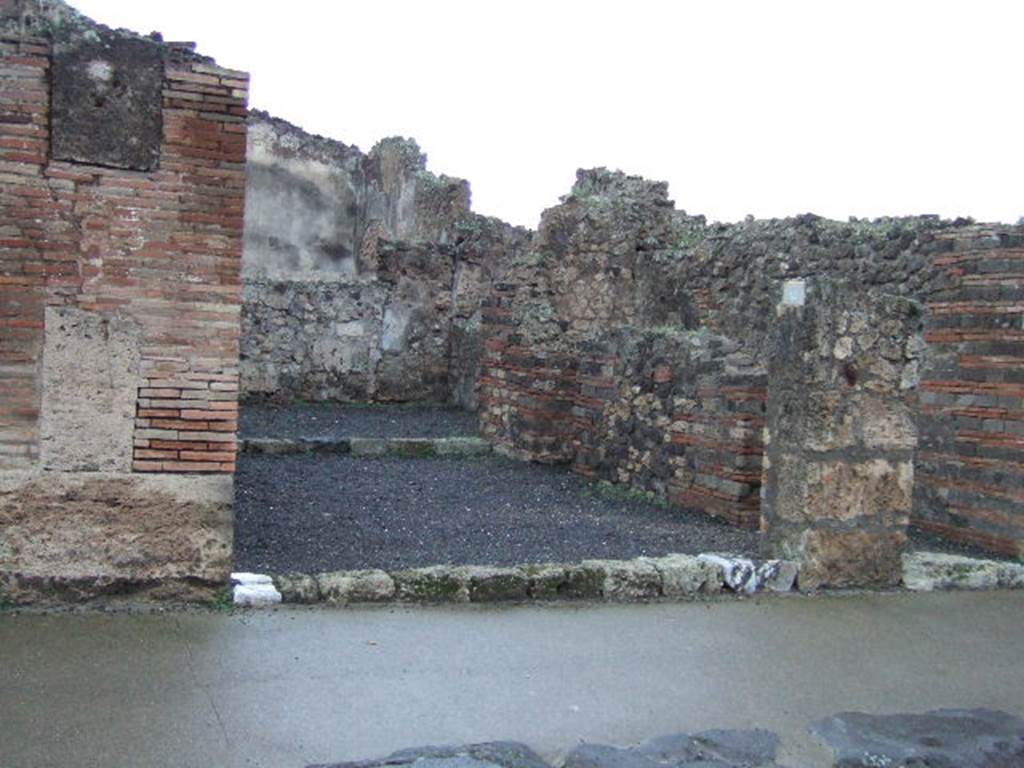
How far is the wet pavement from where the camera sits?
3.40 m

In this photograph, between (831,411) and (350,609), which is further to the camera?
(831,411)

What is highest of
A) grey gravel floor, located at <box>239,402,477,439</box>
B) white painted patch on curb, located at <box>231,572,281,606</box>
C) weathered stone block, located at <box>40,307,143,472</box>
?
weathered stone block, located at <box>40,307,143,472</box>

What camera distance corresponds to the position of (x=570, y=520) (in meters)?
7.37

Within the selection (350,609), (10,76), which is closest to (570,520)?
(350,609)

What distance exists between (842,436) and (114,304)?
3710 mm

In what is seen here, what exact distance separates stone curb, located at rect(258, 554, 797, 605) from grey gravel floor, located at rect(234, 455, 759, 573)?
54cm

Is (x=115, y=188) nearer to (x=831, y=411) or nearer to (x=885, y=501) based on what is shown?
(x=831, y=411)

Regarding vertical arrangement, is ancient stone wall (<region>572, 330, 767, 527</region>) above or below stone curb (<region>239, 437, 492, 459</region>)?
above

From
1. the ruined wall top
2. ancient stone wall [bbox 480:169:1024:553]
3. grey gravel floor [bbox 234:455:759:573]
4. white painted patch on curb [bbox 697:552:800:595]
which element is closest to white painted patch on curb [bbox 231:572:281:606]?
grey gravel floor [bbox 234:455:759:573]

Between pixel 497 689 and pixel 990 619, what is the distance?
9.22 ft

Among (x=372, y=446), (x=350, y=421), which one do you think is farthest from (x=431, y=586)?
(x=350, y=421)

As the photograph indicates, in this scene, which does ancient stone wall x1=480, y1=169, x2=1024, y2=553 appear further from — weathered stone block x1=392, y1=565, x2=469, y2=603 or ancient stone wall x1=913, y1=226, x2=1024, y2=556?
weathered stone block x1=392, y1=565, x2=469, y2=603

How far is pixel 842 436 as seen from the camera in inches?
223

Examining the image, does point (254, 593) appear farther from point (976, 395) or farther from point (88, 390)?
point (976, 395)
